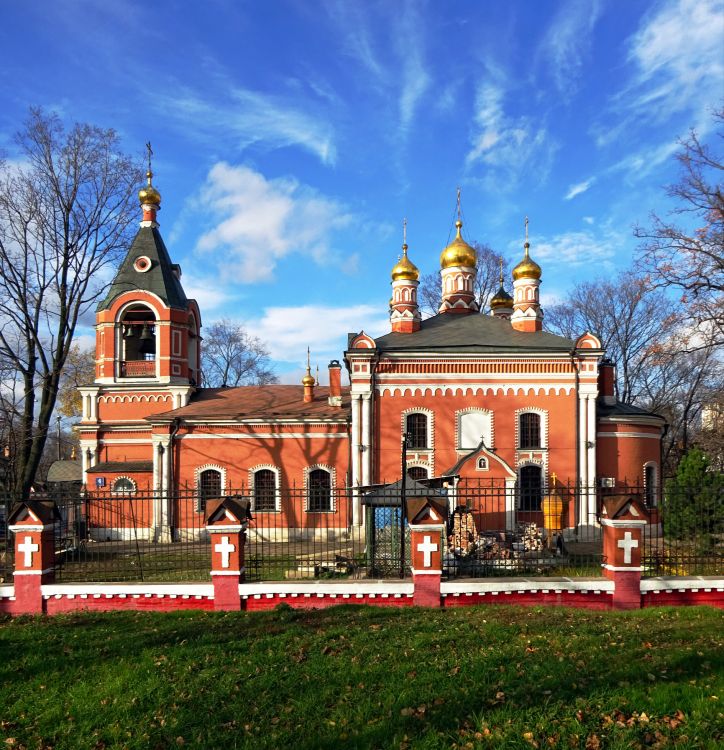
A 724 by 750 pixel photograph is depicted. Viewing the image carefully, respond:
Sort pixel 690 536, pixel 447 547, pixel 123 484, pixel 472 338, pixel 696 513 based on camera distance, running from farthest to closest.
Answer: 1. pixel 123 484
2. pixel 472 338
3. pixel 696 513
4. pixel 690 536
5. pixel 447 547

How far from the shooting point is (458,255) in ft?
76.0

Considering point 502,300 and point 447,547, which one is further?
point 502,300

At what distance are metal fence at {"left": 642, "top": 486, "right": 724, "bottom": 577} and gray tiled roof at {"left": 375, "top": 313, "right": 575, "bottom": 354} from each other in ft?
24.7

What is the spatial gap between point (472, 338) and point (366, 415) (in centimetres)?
403

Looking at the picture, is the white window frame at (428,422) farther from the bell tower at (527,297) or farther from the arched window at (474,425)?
the bell tower at (527,297)

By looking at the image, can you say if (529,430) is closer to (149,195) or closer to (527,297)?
(527,297)

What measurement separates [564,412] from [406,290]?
21.9 feet

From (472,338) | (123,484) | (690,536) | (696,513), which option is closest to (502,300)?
(472,338)

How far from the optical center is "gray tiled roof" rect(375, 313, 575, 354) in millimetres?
18062

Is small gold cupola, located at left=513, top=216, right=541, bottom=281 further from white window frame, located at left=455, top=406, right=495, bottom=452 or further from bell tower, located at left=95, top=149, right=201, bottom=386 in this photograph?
bell tower, located at left=95, top=149, right=201, bottom=386

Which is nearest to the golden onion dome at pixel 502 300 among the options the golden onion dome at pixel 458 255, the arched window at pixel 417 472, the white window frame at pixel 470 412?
the golden onion dome at pixel 458 255

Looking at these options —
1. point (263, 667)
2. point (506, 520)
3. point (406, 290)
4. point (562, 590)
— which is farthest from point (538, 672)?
point (406, 290)

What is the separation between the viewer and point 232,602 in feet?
27.7

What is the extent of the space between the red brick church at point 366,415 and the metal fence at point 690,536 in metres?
5.75
